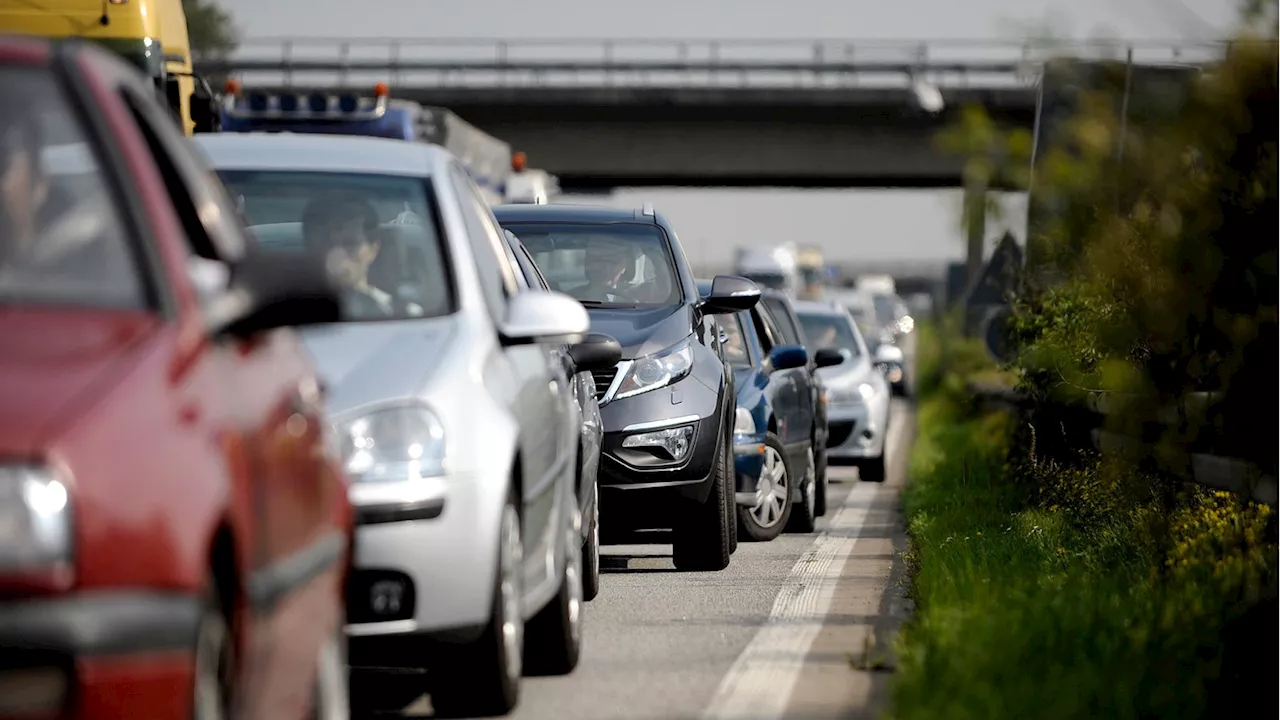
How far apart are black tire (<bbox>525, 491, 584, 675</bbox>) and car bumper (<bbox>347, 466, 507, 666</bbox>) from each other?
1.43 metres

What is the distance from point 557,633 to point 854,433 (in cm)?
1384

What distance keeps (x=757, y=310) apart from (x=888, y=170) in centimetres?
4015

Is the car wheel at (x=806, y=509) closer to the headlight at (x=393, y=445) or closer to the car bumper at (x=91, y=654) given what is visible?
the headlight at (x=393, y=445)

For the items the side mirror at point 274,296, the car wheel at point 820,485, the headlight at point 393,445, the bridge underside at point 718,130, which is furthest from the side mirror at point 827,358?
the bridge underside at point 718,130

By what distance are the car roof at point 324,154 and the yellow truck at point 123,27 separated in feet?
26.7

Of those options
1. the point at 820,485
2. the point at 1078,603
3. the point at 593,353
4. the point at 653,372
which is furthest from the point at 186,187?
the point at 820,485

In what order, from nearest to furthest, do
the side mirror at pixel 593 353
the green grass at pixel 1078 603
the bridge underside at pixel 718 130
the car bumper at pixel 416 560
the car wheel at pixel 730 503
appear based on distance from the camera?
1. the car bumper at pixel 416 560
2. the green grass at pixel 1078 603
3. the side mirror at pixel 593 353
4. the car wheel at pixel 730 503
5. the bridge underside at pixel 718 130

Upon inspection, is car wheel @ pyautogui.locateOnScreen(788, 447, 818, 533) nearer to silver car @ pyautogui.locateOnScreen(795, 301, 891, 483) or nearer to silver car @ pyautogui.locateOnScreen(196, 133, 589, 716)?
silver car @ pyautogui.locateOnScreen(795, 301, 891, 483)

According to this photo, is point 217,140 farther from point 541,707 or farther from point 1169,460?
point 1169,460

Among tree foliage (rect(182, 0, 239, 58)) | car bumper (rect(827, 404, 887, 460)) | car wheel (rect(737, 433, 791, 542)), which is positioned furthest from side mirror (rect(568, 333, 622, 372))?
tree foliage (rect(182, 0, 239, 58))

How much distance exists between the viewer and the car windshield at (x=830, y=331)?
24250 mm

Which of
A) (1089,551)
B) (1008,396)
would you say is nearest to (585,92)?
(1008,396)

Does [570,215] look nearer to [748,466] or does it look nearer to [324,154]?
[748,466]

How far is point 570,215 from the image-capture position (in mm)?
13125
